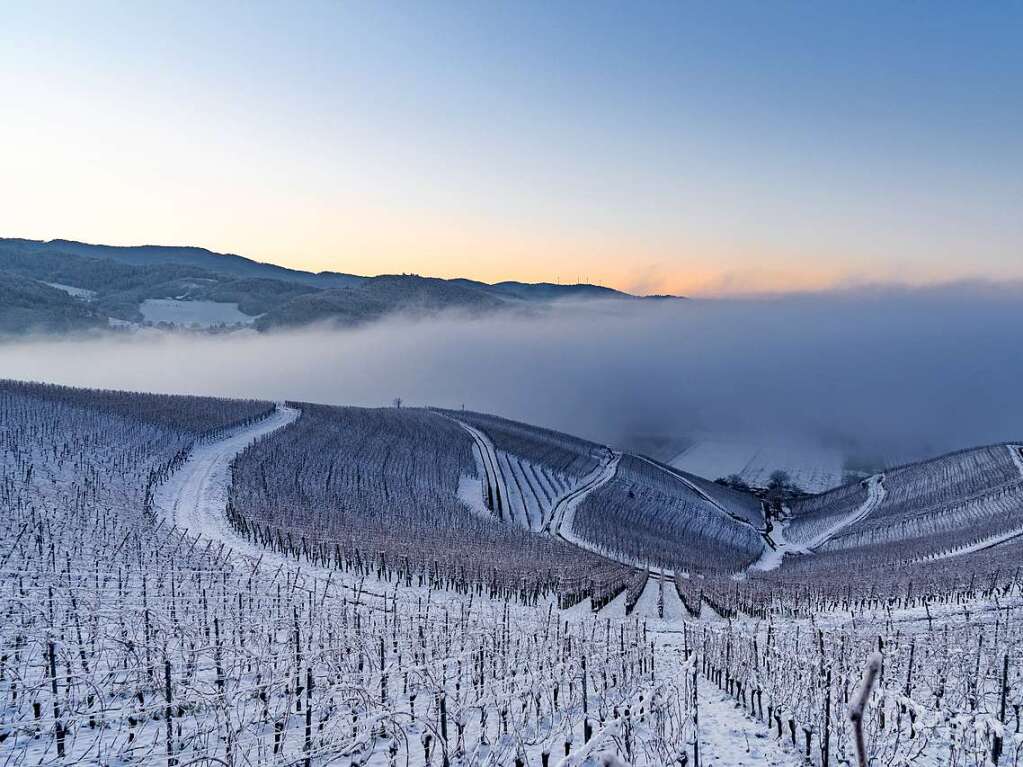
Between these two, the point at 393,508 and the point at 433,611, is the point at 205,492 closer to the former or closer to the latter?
the point at 393,508

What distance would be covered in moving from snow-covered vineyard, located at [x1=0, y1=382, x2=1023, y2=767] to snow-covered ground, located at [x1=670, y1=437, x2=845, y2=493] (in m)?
71.1

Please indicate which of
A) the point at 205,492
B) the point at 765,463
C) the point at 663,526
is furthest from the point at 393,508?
the point at 765,463

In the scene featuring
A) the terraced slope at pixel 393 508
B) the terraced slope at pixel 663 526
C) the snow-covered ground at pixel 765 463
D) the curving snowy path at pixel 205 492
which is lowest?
the snow-covered ground at pixel 765 463

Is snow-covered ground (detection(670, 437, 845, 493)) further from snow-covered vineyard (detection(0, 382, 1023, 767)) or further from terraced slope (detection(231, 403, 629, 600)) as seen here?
terraced slope (detection(231, 403, 629, 600))

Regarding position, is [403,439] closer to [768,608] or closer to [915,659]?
[768,608]

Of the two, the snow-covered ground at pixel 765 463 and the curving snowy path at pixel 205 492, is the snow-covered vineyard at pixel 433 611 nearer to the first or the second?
the curving snowy path at pixel 205 492

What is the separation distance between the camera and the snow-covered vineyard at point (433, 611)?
40.5 feet

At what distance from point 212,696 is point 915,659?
63.3 feet

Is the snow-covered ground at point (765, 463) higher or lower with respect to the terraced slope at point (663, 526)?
lower

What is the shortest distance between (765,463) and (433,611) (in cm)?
16058

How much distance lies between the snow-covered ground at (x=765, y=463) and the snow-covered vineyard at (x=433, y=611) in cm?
7108

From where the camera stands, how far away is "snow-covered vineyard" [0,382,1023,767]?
1236cm

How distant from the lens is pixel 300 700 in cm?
1356

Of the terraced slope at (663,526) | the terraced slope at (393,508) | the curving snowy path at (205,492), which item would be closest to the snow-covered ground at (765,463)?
the terraced slope at (663,526)
